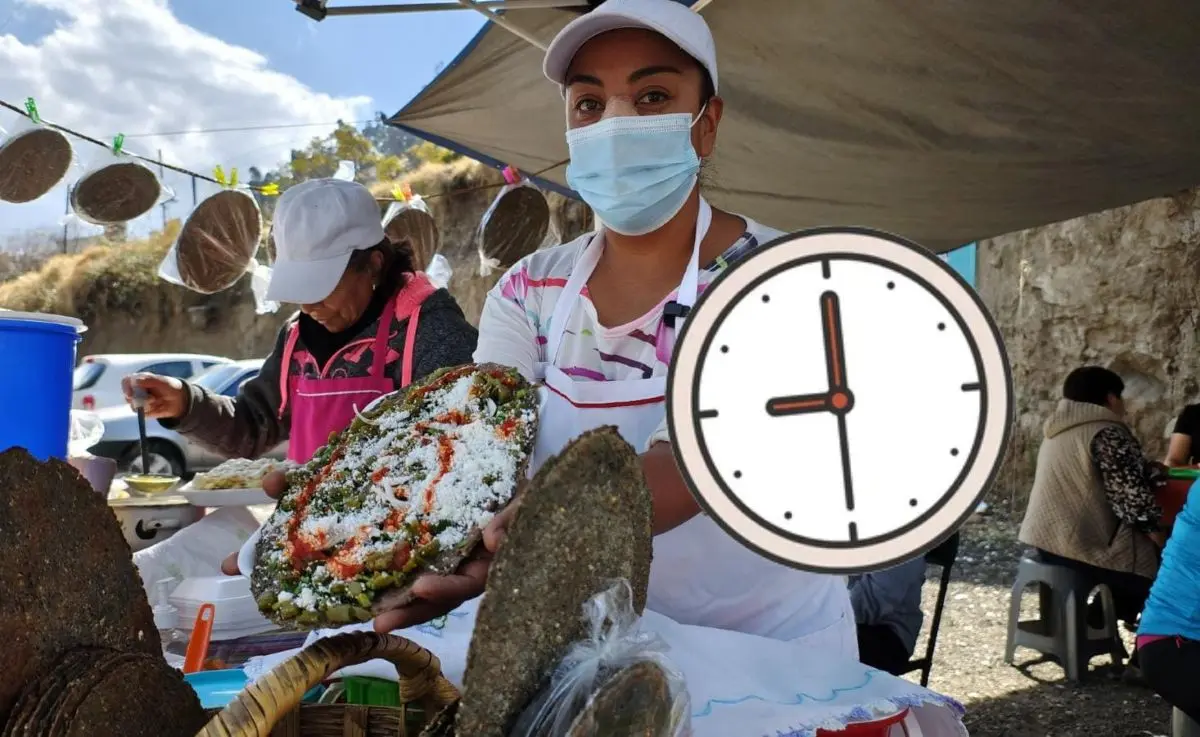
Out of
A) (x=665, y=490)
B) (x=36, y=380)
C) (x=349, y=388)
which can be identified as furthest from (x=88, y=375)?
(x=665, y=490)

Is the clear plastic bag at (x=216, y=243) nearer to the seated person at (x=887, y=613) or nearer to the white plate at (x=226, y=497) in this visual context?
the white plate at (x=226, y=497)

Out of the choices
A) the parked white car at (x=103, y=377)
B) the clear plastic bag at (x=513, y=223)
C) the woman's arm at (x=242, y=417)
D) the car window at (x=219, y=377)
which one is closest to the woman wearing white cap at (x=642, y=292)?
the woman's arm at (x=242, y=417)

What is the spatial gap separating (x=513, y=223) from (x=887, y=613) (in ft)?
12.8

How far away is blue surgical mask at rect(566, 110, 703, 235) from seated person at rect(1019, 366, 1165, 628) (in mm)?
4194

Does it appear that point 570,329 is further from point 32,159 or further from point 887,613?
point 32,159

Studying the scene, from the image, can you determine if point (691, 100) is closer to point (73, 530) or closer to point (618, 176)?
point (618, 176)

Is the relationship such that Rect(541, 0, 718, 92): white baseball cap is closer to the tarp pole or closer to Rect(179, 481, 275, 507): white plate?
Rect(179, 481, 275, 507): white plate

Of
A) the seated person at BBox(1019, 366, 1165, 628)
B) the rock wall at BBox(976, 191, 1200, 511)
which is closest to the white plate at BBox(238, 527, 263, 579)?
the seated person at BBox(1019, 366, 1165, 628)

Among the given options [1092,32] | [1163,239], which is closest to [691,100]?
[1092,32]

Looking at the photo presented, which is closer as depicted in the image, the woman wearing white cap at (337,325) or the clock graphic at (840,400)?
the clock graphic at (840,400)

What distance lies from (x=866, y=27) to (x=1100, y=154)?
148 cm

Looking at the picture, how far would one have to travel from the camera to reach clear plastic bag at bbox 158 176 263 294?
451cm

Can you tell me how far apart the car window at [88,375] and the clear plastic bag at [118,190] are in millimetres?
7732

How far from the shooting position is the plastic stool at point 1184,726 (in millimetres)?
2648
